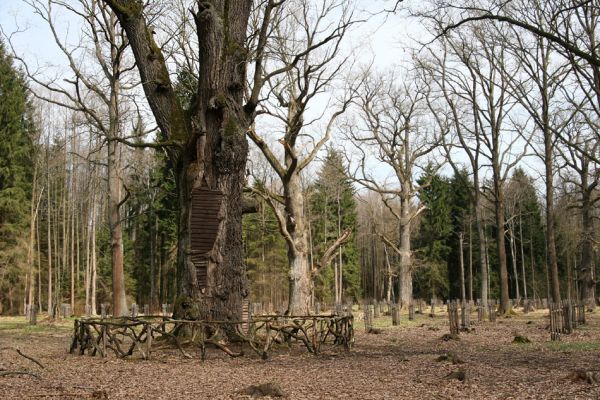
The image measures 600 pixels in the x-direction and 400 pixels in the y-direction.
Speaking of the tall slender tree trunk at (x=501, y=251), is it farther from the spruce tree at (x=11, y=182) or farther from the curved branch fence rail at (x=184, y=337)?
the spruce tree at (x=11, y=182)

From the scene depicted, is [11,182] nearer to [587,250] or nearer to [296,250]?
[296,250]

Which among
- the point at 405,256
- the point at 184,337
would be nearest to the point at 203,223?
the point at 184,337

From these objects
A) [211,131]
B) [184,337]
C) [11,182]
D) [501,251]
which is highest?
[11,182]

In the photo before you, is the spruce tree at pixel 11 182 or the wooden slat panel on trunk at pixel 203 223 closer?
the wooden slat panel on trunk at pixel 203 223

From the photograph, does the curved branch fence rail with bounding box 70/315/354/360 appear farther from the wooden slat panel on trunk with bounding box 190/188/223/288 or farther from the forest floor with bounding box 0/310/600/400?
the wooden slat panel on trunk with bounding box 190/188/223/288

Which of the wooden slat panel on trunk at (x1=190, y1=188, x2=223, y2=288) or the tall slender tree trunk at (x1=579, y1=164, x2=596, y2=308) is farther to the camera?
the tall slender tree trunk at (x1=579, y1=164, x2=596, y2=308)

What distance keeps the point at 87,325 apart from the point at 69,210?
106 feet

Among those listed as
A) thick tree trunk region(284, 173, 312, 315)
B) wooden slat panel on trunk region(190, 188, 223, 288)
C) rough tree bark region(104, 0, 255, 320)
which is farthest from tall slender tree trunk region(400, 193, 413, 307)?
wooden slat panel on trunk region(190, 188, 223, 288)

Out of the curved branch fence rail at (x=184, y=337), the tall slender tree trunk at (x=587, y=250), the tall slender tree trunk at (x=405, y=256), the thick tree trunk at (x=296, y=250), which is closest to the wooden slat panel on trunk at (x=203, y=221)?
the curved branch fence rail at (x=184, y=337)

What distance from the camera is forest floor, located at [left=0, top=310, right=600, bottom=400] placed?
727 cm

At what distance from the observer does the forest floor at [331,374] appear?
23.9 ft

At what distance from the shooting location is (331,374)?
358 inches

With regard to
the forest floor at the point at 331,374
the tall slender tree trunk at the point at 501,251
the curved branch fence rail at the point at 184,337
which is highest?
the tall slender tree trunk at the point at 501,251

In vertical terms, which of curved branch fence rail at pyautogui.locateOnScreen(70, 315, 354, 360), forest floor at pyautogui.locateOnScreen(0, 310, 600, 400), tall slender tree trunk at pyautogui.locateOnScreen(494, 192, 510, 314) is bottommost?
forest floor at pyautogui.locateOnScreen(0, 310, 600, 400)
